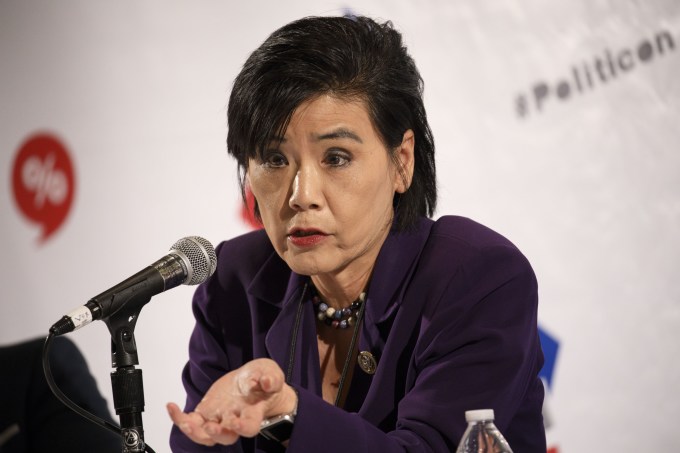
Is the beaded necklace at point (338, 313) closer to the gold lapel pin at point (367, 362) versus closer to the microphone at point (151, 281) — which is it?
the gold lapel pin at point (367, 362)

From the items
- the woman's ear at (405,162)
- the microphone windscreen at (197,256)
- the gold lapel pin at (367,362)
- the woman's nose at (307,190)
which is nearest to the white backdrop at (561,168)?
the woman's ear at (405,162)

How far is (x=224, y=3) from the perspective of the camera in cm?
332

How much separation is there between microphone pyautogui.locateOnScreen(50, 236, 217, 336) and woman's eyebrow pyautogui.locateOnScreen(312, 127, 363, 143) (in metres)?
0.35

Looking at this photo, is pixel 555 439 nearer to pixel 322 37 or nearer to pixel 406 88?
pixel 406 88

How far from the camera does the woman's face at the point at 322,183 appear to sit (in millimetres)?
1812

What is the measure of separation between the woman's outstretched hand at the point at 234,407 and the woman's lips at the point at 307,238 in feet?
1.73

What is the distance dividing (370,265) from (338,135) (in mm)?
395

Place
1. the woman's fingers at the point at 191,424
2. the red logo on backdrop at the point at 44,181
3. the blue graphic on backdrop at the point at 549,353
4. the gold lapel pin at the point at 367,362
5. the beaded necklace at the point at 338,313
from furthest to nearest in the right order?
the red logo on backdrop at the point at 44,181 < the blue graphic on backdrop at the point at 549,353 < the beaded necklace at the point at 338,313 < the gold lapel pin at the point at 367,362 < the woman's fingers at the point at 191,424

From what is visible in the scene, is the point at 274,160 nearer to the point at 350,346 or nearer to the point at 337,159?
the point at 337,159

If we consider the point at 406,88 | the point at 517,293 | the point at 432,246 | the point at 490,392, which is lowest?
the point at 490,392

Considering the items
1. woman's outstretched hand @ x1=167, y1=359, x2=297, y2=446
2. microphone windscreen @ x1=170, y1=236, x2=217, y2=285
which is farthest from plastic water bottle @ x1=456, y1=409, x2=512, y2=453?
microphone windscreen @ x1=170, y1=236, x2=217, y2=285

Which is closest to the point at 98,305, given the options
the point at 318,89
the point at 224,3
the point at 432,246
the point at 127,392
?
→ the point at 127,392

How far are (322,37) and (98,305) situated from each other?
80 cm

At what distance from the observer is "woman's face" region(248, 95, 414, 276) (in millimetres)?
1812
